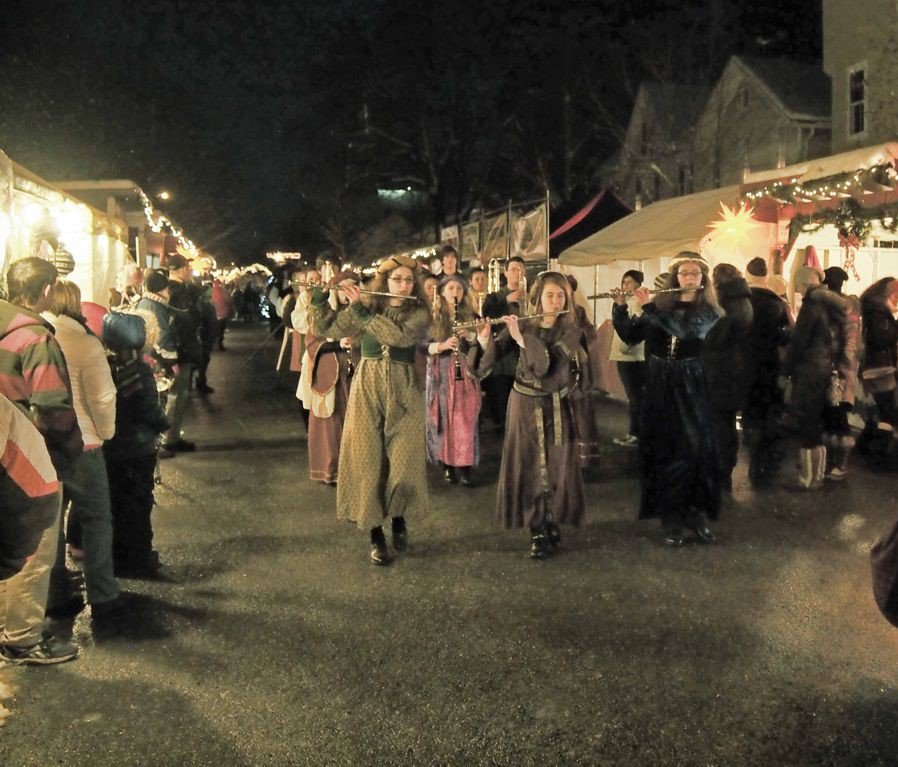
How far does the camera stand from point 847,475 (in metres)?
8.63

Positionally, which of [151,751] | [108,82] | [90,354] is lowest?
[151,751]

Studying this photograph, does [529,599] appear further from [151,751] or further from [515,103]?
[515,103]

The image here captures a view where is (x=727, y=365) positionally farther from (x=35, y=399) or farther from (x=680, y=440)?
(x=35, y=399)

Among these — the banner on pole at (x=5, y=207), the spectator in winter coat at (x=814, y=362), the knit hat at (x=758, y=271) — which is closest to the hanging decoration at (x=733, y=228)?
→ the knit hat at (x=758, y=271)

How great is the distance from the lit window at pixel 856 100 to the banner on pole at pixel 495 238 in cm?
1009

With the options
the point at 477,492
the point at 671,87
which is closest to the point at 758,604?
the point at 477,492

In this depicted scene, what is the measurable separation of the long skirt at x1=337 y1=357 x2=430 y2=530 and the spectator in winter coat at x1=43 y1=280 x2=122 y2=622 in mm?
1484

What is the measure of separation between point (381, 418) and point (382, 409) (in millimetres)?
58

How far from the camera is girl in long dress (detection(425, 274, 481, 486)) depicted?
8.13 meters

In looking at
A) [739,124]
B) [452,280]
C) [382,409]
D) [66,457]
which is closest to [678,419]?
[382,409]

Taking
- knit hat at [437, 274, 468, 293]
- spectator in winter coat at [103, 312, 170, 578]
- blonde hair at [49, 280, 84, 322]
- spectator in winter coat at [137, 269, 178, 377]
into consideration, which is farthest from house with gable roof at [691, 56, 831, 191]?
blonde hair at [49, 280, 84, 322]

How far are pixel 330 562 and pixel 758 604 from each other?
257cm

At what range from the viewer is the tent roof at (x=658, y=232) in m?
11.6

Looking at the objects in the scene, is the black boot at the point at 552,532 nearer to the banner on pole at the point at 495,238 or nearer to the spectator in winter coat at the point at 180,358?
the spectator in winter coat at the point at 180,358
